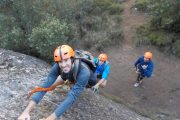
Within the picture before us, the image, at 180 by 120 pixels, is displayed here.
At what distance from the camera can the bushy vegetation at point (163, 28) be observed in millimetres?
16344

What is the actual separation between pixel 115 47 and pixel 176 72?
331 cm

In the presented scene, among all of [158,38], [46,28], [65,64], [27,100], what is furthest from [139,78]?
[65,64]

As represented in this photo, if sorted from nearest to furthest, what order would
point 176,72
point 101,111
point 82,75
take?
1. point 82,75
2. point 101,111
3. point 176,72

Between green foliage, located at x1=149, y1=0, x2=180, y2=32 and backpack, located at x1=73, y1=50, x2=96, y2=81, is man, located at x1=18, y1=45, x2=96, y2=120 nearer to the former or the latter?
backpack, located at x1=73, y1=50, x2=96, y2=81

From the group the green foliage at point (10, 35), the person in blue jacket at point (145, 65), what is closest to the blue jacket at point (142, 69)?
the person in blue jacket at point (145, 65)

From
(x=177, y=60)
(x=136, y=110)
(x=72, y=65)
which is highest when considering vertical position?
(x=72, y=65)

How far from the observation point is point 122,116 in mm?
10641

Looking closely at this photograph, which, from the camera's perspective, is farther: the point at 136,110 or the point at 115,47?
the point at 115,47

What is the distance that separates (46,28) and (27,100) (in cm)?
401

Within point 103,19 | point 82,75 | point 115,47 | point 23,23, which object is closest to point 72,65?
point 82,75

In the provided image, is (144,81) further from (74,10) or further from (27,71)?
(27,71)

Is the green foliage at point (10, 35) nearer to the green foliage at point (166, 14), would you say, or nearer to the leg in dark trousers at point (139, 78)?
the leg in dark trousers at point (139, 78)

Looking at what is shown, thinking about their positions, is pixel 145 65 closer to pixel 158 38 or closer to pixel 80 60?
pixel 158 38

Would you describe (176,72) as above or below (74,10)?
below
